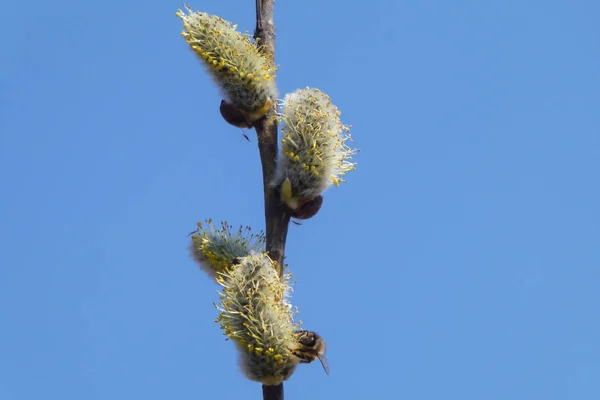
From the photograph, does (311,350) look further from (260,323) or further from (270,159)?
(270,159)

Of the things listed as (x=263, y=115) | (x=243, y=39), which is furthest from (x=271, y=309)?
(x=243, y=39)

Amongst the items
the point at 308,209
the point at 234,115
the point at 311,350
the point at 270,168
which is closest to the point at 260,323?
the point at 311,350

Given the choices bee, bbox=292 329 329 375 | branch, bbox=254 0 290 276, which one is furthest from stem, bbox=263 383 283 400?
branch, bbox=254 0 290 276

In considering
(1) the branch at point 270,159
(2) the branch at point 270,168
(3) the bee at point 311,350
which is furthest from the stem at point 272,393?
(1) the branch at point 270,159

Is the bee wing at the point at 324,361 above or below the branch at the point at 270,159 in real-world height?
below

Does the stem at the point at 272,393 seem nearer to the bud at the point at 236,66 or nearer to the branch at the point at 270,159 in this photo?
the branch at the point at 270,159

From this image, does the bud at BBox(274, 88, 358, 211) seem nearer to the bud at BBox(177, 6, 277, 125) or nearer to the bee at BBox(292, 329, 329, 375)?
the bud at BBox(177, 6, 277, 125)
